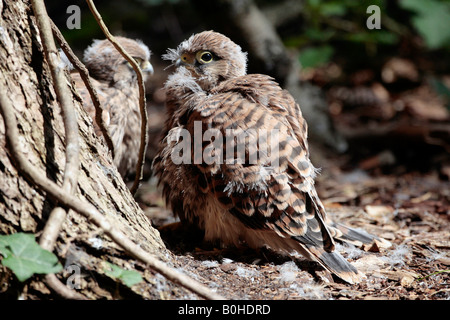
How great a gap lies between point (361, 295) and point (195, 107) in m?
1.32

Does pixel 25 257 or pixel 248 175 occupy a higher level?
pixel 248 175

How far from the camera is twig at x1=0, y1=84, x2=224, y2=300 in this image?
178 cm

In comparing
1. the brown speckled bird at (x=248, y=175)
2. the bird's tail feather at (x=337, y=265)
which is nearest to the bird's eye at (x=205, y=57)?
the brown speckled bird at (x=248, y=175)

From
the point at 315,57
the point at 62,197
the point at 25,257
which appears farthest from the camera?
the point at 315,57

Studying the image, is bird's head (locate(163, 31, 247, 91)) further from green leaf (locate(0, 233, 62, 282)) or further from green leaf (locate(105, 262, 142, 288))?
green leaf (locate(0, 233, 62, 282))

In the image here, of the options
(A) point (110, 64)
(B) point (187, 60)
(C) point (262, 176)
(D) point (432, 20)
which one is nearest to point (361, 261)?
(C) point (262, 176)

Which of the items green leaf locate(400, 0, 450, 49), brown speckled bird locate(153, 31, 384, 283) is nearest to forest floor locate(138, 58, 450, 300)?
brown speckled bird locate(153, 31, 384, 283)

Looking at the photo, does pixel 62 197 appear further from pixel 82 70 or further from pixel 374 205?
pixel 374 205

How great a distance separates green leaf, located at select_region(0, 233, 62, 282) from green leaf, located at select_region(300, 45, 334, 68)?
433 cm

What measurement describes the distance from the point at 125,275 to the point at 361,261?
1.35m

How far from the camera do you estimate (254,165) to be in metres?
2.47

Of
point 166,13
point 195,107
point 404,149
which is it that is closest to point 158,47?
point 166,13

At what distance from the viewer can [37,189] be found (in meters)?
1.85

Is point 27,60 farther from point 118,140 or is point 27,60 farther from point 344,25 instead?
point 344,25
